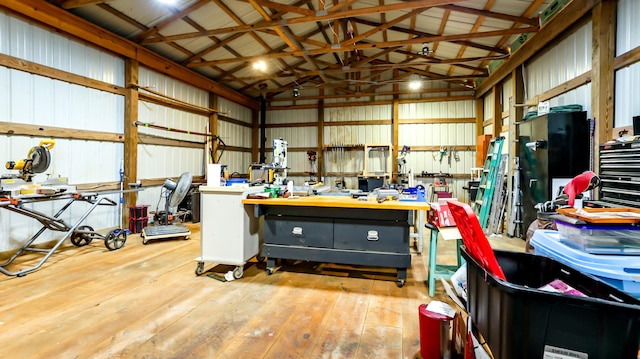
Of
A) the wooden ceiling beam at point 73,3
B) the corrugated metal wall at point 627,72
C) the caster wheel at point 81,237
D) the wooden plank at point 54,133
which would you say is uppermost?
the wooden ceiling beam at point 73,3

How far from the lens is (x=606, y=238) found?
125 cm

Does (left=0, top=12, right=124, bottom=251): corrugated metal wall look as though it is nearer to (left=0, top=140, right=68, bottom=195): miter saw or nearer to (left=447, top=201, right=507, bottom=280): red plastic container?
(left=0, top=140, right=68, bottom=195): miter saw

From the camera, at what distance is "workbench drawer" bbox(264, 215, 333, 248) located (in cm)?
305

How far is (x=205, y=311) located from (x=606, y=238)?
2.57 metres

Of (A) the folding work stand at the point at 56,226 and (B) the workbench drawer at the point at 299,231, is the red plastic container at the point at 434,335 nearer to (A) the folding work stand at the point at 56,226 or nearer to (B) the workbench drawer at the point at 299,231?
(B) the workbench drawer at the point at 299,231

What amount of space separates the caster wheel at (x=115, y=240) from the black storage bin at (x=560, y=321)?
15.2 ft

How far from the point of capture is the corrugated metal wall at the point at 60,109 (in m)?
3.72

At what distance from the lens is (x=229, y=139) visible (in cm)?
853

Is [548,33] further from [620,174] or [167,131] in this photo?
[167,131]

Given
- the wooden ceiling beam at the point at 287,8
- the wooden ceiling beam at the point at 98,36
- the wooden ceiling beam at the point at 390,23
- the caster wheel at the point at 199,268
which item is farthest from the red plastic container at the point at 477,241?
the wooden ceiling beam at the point at 98,36

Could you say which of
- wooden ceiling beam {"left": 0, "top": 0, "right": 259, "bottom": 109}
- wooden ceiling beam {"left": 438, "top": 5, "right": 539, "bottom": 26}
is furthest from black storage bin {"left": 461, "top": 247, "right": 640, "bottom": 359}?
wooden ceiling beam {"left": 0, "top": 0, "right": 259, "bottom": 109}

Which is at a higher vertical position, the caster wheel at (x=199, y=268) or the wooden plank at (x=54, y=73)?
the wooden plank at (x=54, y=73)

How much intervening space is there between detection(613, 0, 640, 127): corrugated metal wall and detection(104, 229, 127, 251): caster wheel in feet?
21.1

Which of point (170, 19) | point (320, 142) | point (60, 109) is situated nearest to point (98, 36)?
point (170, 19)
